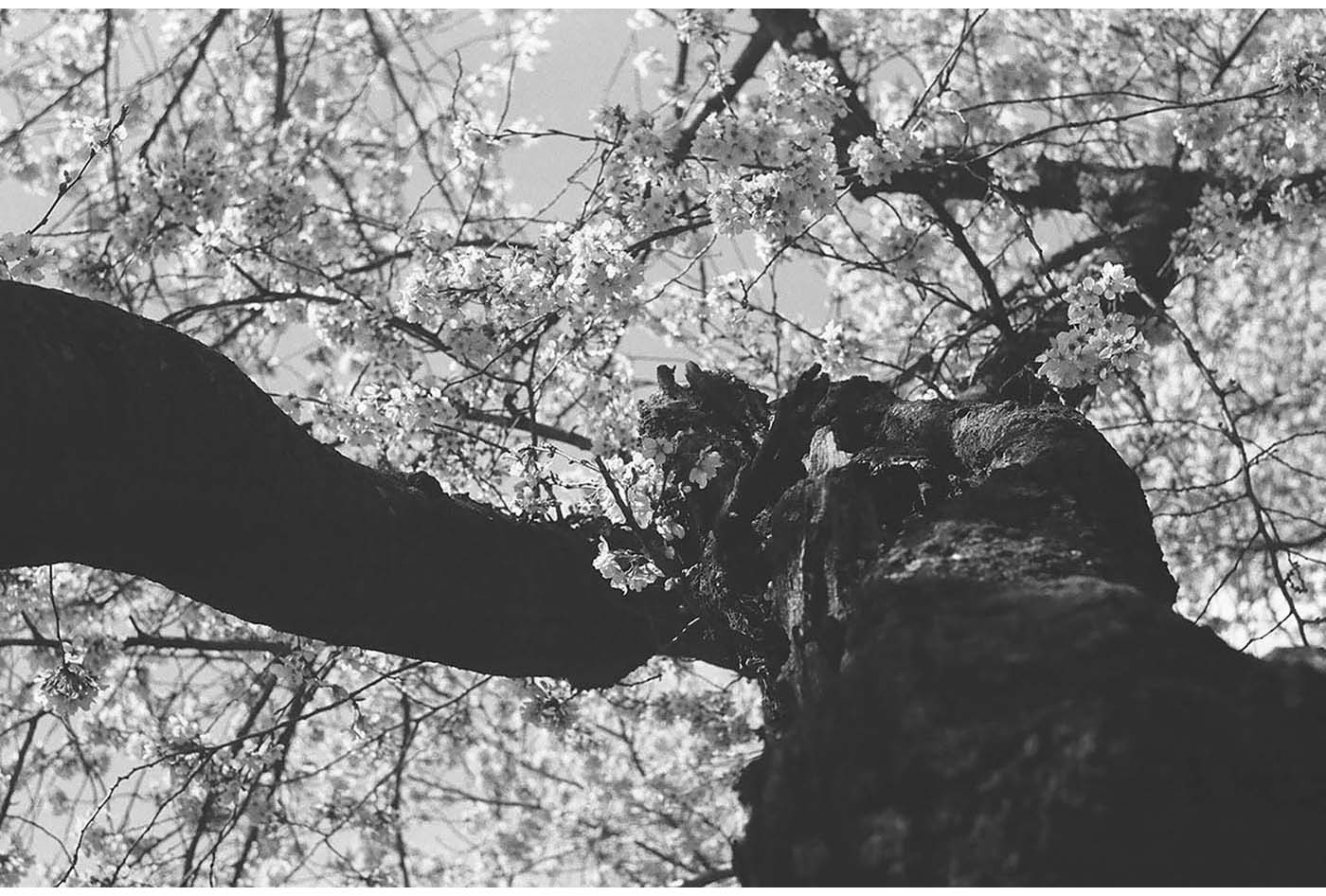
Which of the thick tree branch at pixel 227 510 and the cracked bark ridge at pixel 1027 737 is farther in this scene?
the thick tree branch at pixel 227 510

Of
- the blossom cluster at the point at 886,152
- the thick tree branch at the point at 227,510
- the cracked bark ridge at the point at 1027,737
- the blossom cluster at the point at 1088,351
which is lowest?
the cracked bark ridge at the point at 1027,737

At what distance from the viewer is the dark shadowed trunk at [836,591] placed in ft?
3.22

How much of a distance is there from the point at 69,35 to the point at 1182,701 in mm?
7231

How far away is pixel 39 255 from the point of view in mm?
3309

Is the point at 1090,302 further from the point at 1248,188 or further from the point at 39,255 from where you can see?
the point at 39,255

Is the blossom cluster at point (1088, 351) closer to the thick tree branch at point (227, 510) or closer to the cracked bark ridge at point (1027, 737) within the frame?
the cracked bark ridge at point (1027, 737)

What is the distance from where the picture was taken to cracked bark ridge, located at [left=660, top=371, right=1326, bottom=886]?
0.94 m

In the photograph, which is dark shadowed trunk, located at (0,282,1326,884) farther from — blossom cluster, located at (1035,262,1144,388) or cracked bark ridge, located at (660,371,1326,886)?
blossom cluster, located at (1035,262,1144,388)

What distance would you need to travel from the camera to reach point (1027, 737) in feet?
3.38

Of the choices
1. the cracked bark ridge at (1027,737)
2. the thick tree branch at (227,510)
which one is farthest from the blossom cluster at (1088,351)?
the thick tree branch at (227,510)

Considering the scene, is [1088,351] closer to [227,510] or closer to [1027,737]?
[1027,737]

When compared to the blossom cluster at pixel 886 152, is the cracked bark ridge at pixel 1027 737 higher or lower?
lower

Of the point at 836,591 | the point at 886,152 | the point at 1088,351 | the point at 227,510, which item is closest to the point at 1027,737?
the point at 836,591

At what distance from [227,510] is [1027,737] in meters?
1.28
